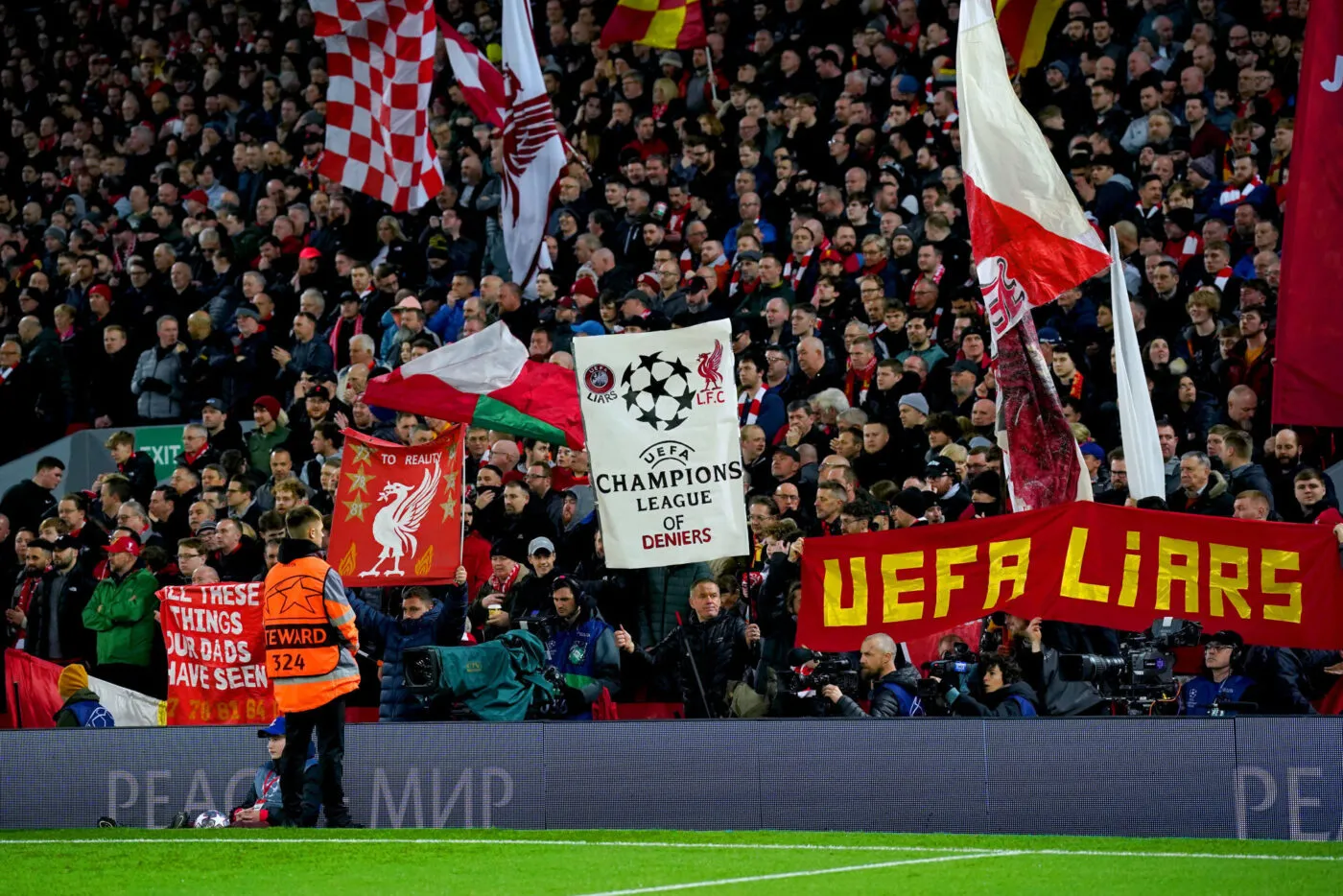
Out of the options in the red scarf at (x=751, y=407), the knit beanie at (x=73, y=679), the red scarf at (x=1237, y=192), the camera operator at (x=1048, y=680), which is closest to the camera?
the camera operator at (x=1048, y=680)

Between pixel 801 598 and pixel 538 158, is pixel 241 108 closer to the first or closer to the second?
pixel 538 158

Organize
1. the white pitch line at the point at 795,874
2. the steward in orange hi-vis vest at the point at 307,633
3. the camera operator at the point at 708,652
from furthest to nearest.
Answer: the camera operator at the point at 708,652
the steward in orange hi-vis vest at the point at 307,633
the white pitch line at the point at 795,874

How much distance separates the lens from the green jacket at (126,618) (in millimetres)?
14750

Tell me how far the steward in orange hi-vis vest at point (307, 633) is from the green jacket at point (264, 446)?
641 cm

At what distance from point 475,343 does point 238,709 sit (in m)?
3.04

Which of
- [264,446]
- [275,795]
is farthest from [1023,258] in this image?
[264,446]

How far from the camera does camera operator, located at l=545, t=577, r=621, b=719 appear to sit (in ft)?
41.2

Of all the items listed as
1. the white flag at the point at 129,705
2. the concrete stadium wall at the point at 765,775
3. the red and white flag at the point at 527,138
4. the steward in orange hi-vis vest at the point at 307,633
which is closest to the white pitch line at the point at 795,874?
the concrete stadium wall at the point at 765,775

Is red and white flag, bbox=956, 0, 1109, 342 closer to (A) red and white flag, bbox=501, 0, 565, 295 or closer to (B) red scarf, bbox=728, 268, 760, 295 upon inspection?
(B) red scarf, bbox=728, 268, 760, 295

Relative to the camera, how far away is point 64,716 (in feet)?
46.3

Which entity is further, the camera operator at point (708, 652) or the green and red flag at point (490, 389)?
the green and red flag at point (490, 389)

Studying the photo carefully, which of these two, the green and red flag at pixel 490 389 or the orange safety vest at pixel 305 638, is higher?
the green and red flag at pixel 490 389

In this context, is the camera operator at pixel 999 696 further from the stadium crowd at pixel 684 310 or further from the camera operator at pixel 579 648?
the camera operator at pixel 579 648

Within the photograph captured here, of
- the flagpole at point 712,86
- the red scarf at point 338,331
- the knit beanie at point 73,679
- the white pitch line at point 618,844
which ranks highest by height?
the flagpole at point 712,86
